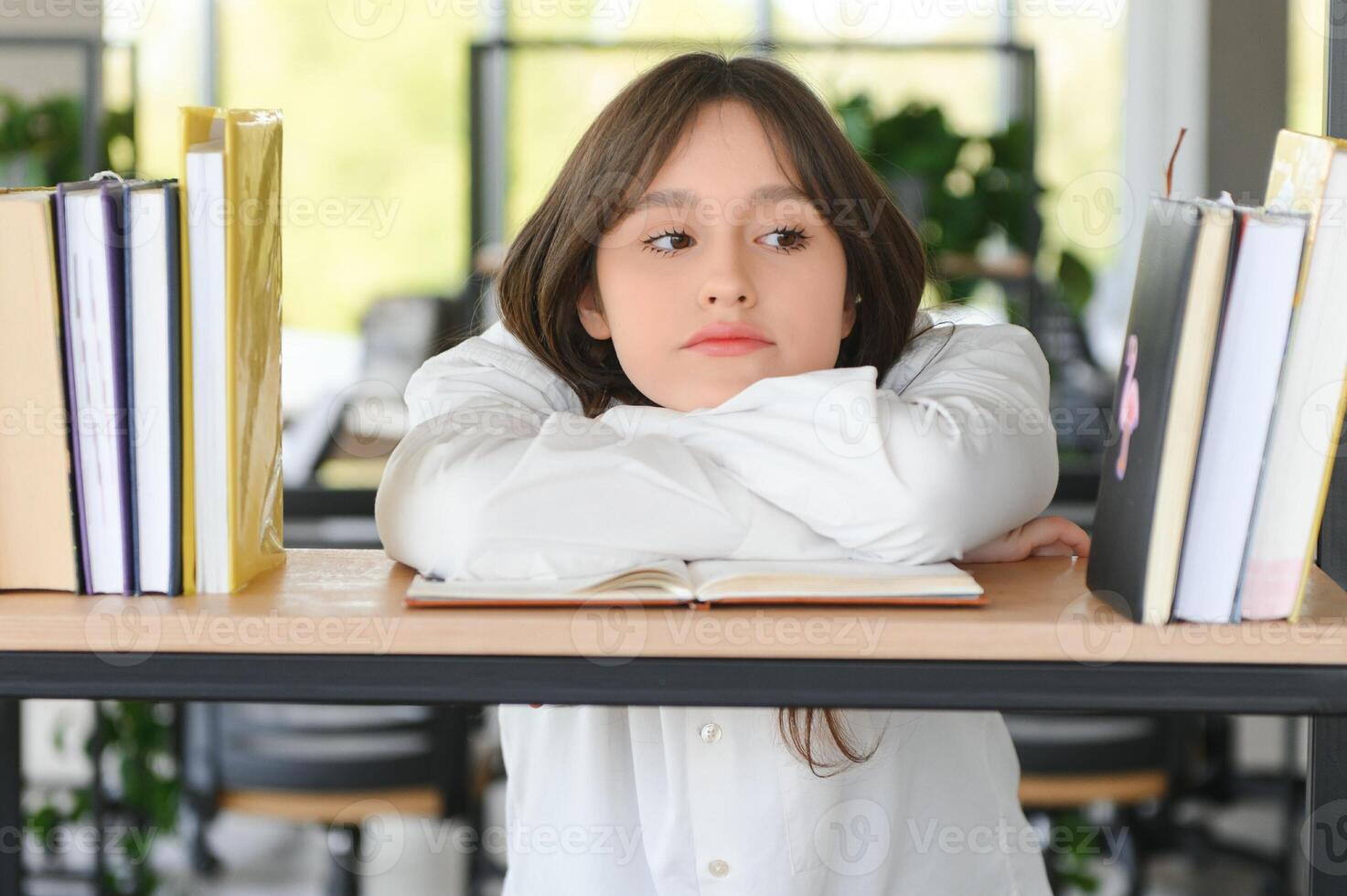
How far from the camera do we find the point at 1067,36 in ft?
24.2

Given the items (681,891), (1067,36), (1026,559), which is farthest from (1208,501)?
(1067,36)

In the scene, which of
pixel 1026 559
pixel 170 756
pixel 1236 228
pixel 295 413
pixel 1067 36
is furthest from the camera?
pixel 1067 36

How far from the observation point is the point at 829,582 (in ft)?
2.73

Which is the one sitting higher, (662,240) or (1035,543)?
Answer: (662,240)

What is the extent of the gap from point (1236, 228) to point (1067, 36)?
717cm

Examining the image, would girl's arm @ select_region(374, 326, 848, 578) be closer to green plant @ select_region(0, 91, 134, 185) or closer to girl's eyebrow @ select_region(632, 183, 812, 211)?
girl's eyebrow @ select_region(632, 183, 812, 211)

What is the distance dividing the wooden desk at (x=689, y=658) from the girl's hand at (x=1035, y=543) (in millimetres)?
176

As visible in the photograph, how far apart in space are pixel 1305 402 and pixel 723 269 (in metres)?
0.39

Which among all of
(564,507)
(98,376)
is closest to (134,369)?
(98,376)

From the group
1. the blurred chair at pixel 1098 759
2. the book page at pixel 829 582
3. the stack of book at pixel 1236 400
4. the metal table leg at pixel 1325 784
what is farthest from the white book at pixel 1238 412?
the blurred chair at pixel 1098 759

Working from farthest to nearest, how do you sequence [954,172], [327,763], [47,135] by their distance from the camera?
[954,172], [47,135], [327,763]

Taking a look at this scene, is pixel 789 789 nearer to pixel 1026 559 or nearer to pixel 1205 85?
pixel 1026 559

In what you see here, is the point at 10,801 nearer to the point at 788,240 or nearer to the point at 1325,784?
the point at 788,240

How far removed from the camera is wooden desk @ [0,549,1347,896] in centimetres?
79
